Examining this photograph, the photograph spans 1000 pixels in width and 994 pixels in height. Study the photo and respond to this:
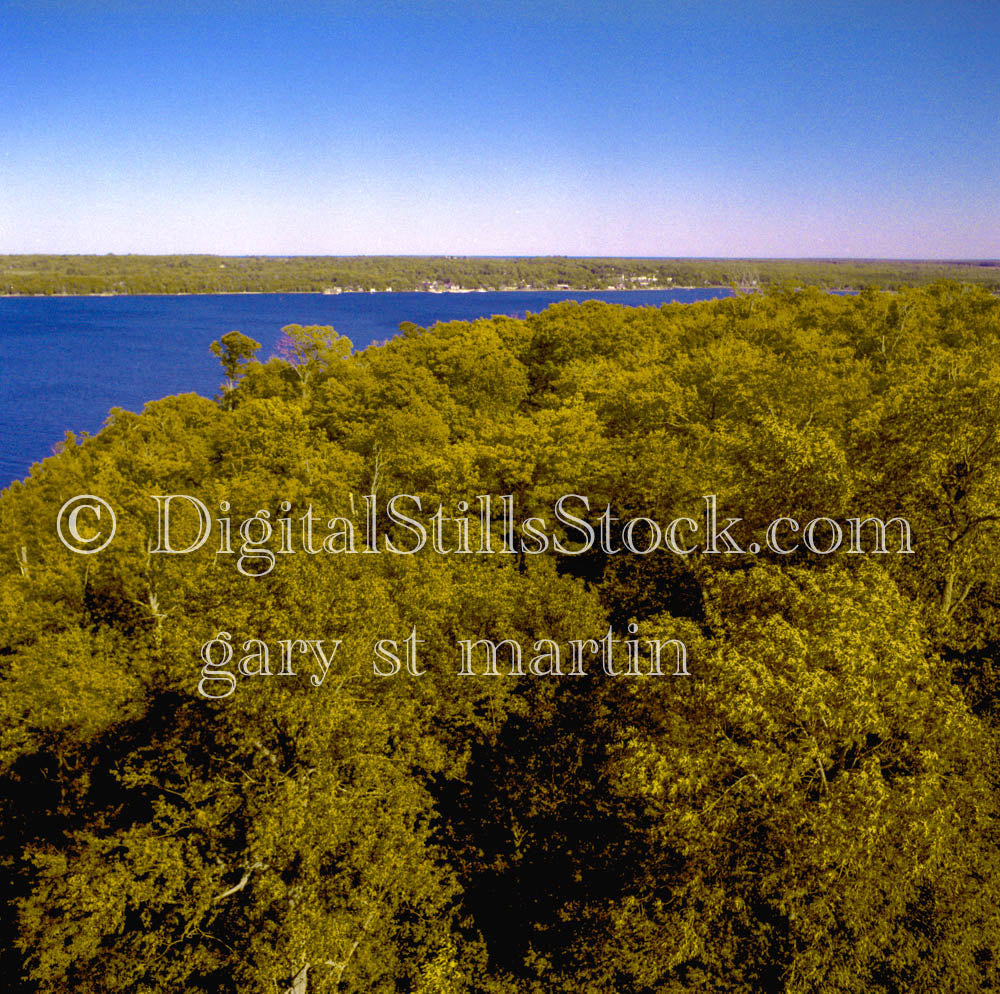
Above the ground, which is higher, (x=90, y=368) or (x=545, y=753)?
(x=90, y=368)

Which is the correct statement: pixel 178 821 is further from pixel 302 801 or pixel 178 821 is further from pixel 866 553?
pixel 866 553

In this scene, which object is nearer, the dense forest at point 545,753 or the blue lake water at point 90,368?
the dense forest at point 545,753

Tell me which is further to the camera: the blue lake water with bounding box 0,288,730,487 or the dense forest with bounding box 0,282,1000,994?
the blue lake water with bounding box 0,288,730,487

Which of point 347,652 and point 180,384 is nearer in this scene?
point 347,652

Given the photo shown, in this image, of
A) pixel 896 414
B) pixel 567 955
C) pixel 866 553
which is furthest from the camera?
pixel 896 414

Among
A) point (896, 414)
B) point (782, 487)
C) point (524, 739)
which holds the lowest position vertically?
point (524, 739)

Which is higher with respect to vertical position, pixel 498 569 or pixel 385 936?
pixel 498 569

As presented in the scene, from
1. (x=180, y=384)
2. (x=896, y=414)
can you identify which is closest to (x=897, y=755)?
(x=896, y=414)

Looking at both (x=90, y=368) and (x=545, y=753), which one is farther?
(x=90, y=368)
